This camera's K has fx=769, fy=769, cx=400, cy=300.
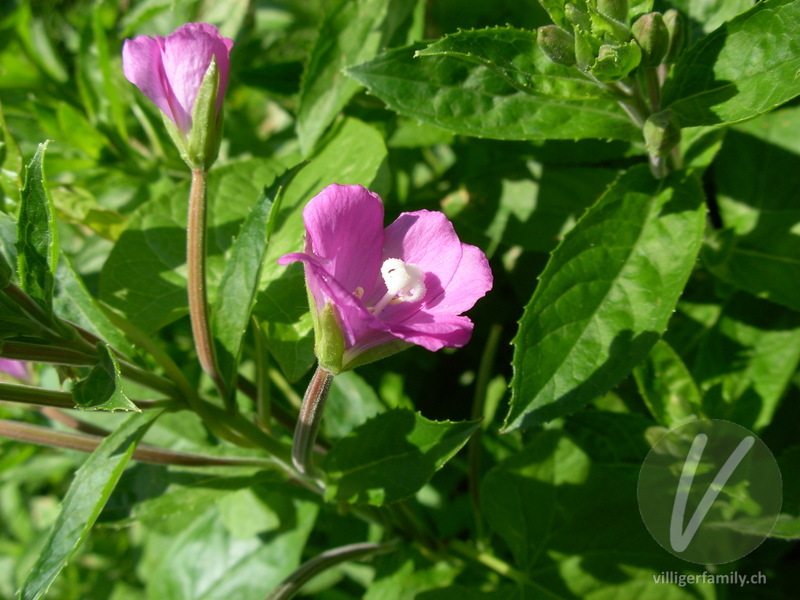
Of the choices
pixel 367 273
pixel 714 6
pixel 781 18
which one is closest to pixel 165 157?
pixel 367 273

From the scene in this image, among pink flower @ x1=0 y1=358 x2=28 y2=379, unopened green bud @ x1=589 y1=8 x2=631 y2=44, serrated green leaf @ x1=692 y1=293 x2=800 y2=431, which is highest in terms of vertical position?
unopened green bud @ x1=589 y1=8 x2=631 y2=44

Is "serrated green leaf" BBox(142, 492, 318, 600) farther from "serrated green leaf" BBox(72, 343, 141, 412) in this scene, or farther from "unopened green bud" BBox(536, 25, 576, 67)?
"unopened green bud" BBox(536, 25, 576, 67)

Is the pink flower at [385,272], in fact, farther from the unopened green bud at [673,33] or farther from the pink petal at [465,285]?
the unopened green bud at [673,33]

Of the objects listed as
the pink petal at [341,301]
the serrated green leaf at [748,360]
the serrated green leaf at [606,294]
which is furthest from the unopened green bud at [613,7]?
the serrated green leaf at [748,360]

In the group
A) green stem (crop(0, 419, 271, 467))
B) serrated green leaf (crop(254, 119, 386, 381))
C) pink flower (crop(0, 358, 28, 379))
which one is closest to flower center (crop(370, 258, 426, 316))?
serrated green leaf (crop(254, 119, 386, 381))

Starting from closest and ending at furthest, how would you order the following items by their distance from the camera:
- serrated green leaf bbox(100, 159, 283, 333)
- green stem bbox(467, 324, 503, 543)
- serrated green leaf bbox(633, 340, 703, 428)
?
serrated green leaf bbox(633, 340, 703, 428) → serrated green leaf bbox(100, 159, 283, 333) → green stem bbox(467, 324, 503, 543)

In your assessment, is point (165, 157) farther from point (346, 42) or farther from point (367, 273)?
point (367, 273)

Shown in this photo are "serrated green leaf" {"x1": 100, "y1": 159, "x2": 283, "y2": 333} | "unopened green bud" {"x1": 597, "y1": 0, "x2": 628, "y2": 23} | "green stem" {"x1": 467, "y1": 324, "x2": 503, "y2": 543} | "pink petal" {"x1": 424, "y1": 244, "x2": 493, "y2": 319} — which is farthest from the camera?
"green stem" {"x1": 467, "y1": 324, "x2": 503, "y2": 543}

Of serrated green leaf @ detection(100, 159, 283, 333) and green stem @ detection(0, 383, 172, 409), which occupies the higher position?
green stem @ detection(0, 383, 172, 409)
